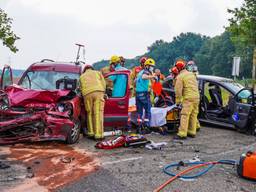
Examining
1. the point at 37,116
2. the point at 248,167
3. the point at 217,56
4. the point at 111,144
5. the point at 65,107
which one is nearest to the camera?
the point at 248,167

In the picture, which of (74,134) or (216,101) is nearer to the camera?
(74,134)

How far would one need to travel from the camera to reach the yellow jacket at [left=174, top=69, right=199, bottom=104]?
9.47 metres

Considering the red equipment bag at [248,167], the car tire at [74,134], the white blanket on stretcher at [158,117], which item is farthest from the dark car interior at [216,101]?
the red equipment bag at [248,167]

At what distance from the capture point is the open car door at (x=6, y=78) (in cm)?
866

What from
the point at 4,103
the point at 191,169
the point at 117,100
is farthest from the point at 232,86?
the point at 4,103

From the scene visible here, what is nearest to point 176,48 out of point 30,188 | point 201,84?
point 201,84

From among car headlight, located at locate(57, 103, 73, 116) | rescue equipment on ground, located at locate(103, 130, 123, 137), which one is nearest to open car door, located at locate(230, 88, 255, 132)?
rescue equipment on ground, located at locate(103, 130, 123, 137)

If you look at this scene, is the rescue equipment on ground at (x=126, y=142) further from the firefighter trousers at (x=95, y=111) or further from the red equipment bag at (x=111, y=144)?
the firefighter trousers at (x=95, y=111)

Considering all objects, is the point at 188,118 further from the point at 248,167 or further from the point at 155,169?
the point at 248,167

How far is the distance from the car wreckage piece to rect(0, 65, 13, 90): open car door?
0.48 metres

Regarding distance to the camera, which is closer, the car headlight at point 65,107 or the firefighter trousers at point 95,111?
the car headlight at point 65,107

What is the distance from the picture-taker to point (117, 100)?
9.16 meters

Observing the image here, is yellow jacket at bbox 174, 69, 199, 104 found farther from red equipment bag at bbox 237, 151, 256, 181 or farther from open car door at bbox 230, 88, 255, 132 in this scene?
red equipment bag at bbox 237, 151, 256, 181

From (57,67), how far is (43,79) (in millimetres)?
459
